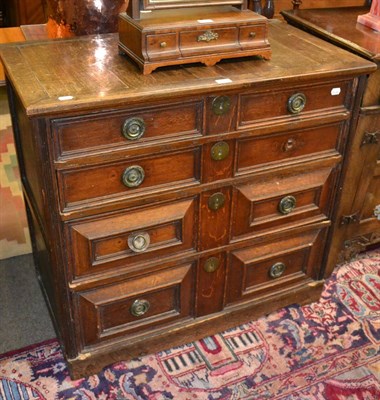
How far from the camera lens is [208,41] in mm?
1686

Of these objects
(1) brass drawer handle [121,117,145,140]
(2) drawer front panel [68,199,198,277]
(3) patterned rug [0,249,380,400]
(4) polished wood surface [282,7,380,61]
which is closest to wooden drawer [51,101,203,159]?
(1) brass drawer handle [121,117,145,140]

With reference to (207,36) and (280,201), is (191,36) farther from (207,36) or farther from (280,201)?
(280,201)

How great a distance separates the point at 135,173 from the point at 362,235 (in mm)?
1320

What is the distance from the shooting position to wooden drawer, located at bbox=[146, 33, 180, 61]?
5.28 ft

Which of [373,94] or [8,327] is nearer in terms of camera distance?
[373,94]

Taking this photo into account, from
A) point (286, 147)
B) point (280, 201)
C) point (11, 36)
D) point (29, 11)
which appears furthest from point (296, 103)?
point (29, 11)

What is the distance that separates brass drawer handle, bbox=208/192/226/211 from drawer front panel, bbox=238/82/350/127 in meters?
0.26

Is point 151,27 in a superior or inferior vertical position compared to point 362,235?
superior

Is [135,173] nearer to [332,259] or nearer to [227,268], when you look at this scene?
[227,268]

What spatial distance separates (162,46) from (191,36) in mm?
101

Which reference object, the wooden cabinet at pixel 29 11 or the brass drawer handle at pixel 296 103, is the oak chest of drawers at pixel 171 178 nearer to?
the brass drawer handle at pixel 296 103

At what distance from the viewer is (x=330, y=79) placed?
1.79 meters

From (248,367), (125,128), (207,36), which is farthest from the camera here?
(248,367)

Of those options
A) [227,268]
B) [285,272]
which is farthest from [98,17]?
[285,272]
